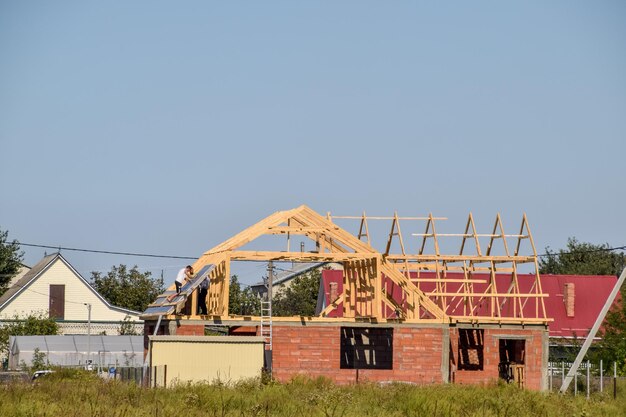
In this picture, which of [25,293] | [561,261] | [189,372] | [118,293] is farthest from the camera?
[561,261]

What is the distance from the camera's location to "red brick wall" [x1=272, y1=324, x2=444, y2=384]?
4362cm

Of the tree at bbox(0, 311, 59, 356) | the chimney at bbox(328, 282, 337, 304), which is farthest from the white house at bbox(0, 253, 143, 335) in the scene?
the chimney at bbox(328, 282, 337, 304)

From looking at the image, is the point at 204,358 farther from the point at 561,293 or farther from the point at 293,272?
the point at 293,272

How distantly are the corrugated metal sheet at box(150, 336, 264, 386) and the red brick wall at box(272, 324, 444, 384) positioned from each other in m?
3.54

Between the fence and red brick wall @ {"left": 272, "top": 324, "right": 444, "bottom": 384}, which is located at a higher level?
red brick wall @ {"left": 272, "top": 324, "right": 444, "bottom": 384}

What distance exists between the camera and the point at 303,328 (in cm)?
4416

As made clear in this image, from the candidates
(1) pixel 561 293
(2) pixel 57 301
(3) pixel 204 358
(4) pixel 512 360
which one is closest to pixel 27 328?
(2) pixel 57 301

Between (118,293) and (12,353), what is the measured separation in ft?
91.3

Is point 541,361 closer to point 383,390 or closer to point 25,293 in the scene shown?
point 383,390

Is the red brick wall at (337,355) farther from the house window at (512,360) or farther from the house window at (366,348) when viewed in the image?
the house window at (512,360)

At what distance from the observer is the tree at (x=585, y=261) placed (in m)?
97.3

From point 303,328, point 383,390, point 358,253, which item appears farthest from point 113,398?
point 358,253

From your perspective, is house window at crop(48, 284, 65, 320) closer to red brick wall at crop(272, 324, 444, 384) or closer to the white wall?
the white wall

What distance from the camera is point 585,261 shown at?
10094 cm
